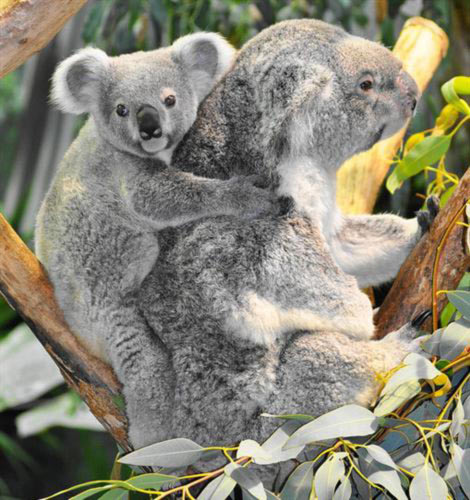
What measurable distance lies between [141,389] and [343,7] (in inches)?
101

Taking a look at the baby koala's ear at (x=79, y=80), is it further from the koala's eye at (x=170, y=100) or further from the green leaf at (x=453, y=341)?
the green leaf at (x=453, y=341)

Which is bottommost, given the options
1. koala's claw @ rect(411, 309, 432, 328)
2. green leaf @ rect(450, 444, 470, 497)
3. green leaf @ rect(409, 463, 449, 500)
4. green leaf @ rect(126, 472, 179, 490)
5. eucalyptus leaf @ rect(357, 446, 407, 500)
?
green leaf @ rect(450, 444, 470, 497)

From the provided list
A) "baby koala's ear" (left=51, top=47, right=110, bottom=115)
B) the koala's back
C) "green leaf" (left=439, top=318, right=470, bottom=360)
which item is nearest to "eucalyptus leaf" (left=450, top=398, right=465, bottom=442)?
"green leaf" (left=439, top=318, right=470, bottom=360)

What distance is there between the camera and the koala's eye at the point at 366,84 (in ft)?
6.36

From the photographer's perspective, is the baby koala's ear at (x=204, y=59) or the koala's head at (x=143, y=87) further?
the baby koala's ear at (x=204, y=59)

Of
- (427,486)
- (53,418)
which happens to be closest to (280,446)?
(427,486)

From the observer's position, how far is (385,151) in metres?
2.77

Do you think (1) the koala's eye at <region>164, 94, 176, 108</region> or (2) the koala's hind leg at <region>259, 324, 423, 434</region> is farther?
(1) the koala's eye at <region>164, 94, 176, 108</region>

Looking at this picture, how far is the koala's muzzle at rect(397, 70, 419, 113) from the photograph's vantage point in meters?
2.02

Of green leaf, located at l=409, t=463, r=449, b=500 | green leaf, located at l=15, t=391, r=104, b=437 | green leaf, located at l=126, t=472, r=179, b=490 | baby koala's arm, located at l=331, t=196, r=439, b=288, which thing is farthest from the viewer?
green leaf, located at l=15, t=391, r=104, b=437

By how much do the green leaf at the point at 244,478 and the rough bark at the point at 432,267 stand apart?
2.05 ft

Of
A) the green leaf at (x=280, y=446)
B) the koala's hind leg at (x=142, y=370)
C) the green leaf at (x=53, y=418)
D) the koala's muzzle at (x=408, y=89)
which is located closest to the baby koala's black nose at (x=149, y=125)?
the koala's hind leg at (x=142, y=370)

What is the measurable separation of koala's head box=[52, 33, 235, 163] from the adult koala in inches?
2.6

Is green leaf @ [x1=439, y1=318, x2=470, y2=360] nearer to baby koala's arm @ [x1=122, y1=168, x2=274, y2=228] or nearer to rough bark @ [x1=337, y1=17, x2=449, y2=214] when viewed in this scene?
baby koala's arm @ [x1=122, y1=168, x2=274, y2=228]
